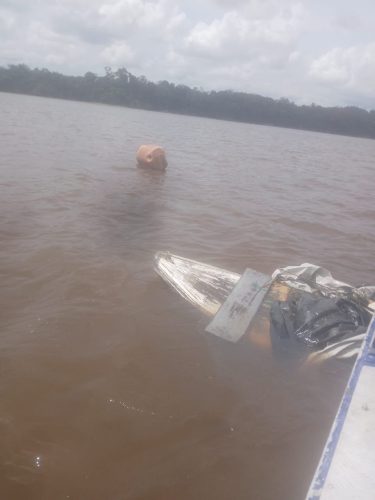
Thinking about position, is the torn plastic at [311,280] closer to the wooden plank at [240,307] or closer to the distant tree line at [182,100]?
the wooden plank at [240,307]

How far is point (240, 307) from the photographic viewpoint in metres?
4.29

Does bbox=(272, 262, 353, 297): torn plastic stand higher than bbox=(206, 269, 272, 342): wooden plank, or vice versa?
bbox=(272, 262, 353, 297): torn plastic

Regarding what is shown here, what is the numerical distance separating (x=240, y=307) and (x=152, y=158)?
29.4 ft

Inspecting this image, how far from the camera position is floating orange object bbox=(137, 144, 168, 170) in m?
12.5

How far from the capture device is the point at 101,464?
2553 millimetres

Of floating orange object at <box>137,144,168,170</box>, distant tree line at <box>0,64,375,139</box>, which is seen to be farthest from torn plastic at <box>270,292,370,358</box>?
distant tree line at <box>0,64,375,139</box>

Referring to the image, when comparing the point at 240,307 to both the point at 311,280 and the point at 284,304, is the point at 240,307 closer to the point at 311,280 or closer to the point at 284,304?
the point at 284,304

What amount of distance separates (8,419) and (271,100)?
279 feet

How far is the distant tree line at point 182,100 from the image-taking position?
69.5 metres

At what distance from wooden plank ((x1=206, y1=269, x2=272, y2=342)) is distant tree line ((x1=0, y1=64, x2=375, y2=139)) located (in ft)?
237

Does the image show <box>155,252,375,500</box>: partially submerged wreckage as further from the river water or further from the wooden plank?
the river water

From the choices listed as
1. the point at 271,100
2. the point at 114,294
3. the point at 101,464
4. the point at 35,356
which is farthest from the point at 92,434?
the point at 271,100

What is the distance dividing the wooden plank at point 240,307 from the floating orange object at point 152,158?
27.6 feet

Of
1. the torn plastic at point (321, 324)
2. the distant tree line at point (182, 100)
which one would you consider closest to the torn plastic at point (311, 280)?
the torn plastic at point (321, 324)
